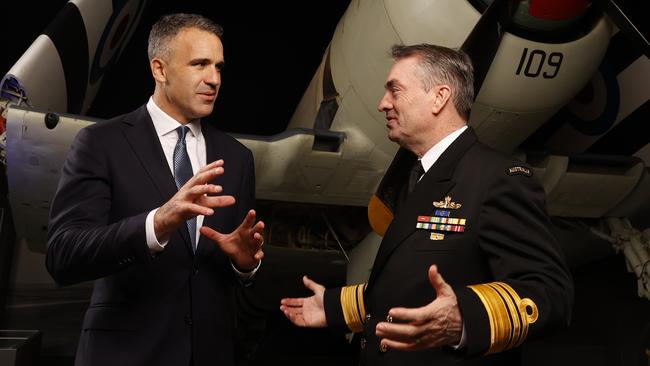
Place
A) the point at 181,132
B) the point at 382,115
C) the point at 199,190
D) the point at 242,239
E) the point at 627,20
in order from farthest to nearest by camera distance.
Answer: the point at 382,115 < the point at 627,20 < the point at 181,132 < the point at 242,239 < the point at 199,190

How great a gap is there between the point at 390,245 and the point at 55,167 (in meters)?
2.66

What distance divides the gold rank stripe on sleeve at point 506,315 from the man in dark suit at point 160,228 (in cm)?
54

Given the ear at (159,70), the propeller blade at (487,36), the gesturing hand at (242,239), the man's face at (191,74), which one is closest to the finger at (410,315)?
the gesturing hand at (242,239)

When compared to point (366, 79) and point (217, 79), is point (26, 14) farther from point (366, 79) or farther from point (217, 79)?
point (217, 79)

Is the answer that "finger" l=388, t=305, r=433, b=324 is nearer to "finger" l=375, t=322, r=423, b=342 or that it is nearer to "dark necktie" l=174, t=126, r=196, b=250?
"finger" l=375, t=322, r=423, b=342

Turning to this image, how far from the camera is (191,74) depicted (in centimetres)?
172

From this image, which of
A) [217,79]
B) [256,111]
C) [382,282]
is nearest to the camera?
[382,282]

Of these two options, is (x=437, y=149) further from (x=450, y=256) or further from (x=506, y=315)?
(x=506, y=315)

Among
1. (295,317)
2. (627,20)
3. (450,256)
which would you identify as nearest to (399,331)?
(450,256)

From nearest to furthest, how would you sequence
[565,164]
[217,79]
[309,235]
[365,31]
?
[217,79]
[365,31]
[565,164]
[309,235]

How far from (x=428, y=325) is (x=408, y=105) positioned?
659 mm

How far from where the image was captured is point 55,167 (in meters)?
3.58

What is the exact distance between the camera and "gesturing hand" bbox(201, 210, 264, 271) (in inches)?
57.7

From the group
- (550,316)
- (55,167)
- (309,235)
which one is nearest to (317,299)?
(550,316)
